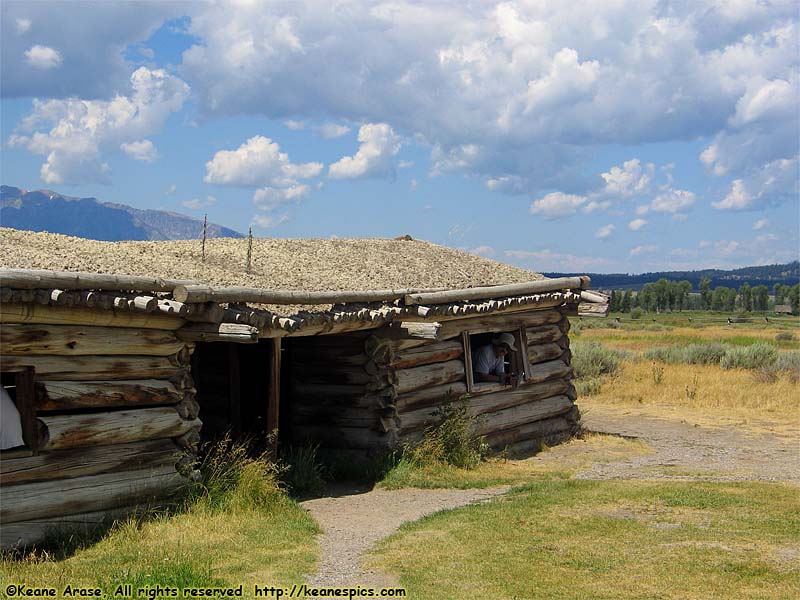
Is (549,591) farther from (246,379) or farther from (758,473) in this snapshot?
(246,379)

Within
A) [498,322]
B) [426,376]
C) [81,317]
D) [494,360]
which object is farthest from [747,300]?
[81,317]

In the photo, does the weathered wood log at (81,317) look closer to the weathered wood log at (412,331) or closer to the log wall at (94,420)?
the log wall at (94,420)

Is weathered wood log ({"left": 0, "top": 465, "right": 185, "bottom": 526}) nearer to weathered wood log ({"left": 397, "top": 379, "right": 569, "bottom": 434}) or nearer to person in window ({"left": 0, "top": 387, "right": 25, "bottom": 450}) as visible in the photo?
person in window ({"left": 0, "top": 387, "right": 25, "bottom": 450})

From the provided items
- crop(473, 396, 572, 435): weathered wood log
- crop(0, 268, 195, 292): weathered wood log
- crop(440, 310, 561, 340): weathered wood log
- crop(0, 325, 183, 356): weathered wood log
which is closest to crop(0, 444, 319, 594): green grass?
crop(0, 325, 183, 356): weathered wood log

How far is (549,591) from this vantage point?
6.73 m

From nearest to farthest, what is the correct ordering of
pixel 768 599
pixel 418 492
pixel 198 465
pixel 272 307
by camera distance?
pixel 768 599
pixel 198 465
pixel 272 307
pixel 418 492

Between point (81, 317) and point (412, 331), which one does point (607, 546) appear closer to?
point (412, 331)

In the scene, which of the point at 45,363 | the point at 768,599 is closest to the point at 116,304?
the point at 45,363

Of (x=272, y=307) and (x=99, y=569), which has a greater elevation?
(x=272, y=307)

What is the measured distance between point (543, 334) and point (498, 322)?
147 centimetres

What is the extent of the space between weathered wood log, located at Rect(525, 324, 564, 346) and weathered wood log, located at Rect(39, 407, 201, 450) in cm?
720

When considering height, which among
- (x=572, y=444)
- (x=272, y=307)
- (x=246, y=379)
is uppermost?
(x=272, y=307)

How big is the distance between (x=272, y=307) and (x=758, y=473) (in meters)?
7.35

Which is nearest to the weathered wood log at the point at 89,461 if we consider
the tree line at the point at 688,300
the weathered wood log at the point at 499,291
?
the weathered wood log at the point at 499,291
